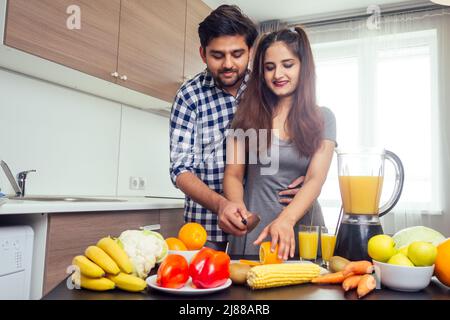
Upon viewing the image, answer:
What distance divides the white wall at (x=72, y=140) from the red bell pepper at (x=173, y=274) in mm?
1520

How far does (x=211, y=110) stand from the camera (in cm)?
158

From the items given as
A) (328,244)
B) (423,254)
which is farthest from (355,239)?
(423,254)

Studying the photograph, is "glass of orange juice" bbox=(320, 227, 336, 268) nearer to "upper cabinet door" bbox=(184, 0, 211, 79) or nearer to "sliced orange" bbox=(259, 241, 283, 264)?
"sliced orange" bbox=(259, 241, 283, 264)

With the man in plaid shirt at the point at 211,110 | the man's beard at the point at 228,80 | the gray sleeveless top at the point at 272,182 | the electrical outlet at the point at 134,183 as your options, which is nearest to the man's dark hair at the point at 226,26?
the man in plaid shirt at the point at 211,110

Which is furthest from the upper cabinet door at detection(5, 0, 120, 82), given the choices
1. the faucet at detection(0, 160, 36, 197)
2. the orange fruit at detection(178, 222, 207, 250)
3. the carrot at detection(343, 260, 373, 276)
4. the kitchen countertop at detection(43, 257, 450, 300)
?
the carrot at detection(343, 260, 373, 276)

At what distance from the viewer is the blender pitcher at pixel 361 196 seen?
85 centimetres

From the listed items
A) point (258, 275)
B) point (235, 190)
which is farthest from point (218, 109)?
point (258, 275)

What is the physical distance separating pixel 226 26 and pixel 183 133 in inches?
17.1

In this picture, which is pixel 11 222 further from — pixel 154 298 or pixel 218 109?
pixel 154 298

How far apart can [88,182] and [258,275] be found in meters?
1.86

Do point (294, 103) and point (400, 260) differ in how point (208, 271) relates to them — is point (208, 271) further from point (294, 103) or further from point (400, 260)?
point (294, 103)

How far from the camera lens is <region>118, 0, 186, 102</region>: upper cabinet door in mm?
2084

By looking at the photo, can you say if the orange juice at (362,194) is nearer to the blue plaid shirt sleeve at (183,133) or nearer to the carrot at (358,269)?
the carrot at (358,269)
